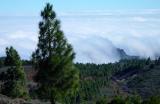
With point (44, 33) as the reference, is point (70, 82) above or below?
below

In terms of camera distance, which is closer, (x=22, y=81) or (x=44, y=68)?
(x=44, y=68)

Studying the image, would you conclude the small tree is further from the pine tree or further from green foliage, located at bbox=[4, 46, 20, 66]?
the pine tree

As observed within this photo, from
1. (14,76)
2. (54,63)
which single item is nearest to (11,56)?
(14,76)

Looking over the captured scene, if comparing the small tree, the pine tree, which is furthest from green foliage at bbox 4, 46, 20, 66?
the pine tree

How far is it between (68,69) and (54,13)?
5847mm

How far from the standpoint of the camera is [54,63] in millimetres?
49094

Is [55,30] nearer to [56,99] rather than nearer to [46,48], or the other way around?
[46,48]

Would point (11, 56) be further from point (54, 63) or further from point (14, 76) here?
point (54, 63)

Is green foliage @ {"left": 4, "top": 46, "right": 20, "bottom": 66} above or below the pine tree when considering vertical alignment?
above

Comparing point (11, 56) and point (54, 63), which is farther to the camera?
point (11, 56)

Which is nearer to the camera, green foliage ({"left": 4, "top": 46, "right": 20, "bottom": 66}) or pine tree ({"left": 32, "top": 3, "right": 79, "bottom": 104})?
pine tree ({"left": 32, "top": 3, "right": 79, "bottom": 104})

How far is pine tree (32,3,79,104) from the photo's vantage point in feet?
162

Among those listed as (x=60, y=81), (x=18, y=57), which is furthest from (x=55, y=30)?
(x=18, y=57)

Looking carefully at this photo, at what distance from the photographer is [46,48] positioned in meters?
50.1
